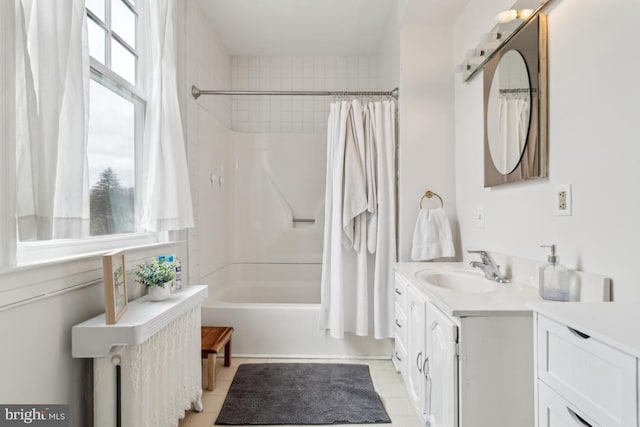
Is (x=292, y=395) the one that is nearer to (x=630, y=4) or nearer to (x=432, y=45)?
(x=630, y=4)

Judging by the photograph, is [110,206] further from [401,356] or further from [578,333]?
[578,333]

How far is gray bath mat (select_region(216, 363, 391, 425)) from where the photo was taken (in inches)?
73.9

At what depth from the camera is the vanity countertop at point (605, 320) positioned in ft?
2.13

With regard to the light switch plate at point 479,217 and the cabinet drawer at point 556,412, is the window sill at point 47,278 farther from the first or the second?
the light switch plate at point 479,217

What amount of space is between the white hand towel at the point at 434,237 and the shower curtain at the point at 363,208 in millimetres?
248

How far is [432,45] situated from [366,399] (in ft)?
7.54

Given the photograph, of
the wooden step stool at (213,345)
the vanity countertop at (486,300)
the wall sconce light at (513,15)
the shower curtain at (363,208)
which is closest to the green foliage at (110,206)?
the wooden step stool at (213,345)

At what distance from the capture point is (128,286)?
5.60 feet

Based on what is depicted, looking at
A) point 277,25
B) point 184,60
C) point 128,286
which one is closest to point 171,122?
point 184,60

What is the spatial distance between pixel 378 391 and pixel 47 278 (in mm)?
1835

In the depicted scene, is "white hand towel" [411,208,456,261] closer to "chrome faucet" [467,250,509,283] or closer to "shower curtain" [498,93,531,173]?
"chrome faucet" [467,250,509,283]

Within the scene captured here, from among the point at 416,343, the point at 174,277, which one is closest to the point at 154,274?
the point at 174,277

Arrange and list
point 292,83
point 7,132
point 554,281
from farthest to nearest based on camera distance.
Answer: point 292,83, point 554,281, point 7,132

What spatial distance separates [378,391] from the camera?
2.16 meters
